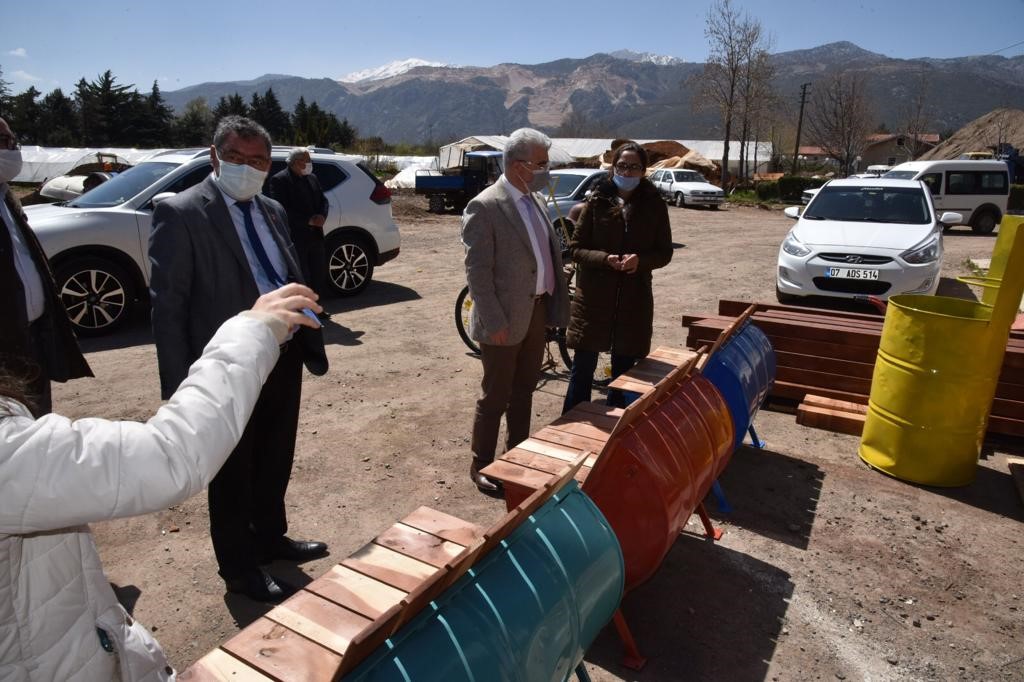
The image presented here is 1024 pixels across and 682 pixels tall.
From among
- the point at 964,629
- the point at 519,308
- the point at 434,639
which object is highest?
the point at 519,308

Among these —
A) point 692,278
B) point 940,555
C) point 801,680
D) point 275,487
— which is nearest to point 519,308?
point 275,487

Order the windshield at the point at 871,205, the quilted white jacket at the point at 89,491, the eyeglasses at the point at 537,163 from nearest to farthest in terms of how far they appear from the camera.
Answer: the quilted white jacket at the point at 89,491
the eyeglasses at the point at 537,163
the windshield at the point at 871,205

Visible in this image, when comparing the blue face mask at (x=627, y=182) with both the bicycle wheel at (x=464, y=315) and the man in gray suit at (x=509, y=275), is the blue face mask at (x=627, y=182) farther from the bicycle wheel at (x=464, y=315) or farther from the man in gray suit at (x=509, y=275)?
the bicycle wheel at (x=464, y=315)

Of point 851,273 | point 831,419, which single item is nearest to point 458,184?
point 851,273

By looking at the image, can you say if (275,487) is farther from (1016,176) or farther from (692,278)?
(1016,176)

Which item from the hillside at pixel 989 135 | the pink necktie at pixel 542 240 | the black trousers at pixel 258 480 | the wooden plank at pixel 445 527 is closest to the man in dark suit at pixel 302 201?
the pink necktie at pixel 542 240

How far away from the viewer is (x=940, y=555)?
384 cm

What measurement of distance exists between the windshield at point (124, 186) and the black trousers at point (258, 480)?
5971 mm

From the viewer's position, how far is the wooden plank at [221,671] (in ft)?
6.24

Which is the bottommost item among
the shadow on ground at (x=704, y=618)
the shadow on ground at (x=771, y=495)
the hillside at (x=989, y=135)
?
the shadow on ground at (x=704, y=618)

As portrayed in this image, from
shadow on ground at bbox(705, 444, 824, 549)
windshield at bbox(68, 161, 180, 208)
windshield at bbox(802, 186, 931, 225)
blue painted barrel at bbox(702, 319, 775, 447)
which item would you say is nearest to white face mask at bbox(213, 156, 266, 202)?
blue painted barrel at bbox(702, 319, 775, 447)

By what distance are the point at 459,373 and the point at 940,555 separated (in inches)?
166

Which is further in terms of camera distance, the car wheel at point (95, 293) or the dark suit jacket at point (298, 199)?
the dark suit jacket at point (298, 199)

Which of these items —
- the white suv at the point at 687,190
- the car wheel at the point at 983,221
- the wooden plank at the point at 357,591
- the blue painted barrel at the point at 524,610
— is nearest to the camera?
the blue painted barrel at the point at 524,610
